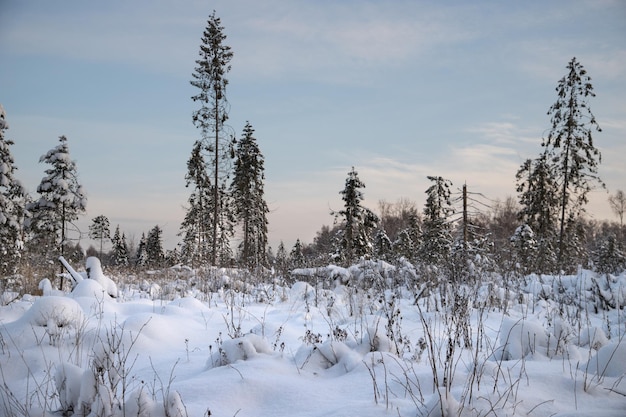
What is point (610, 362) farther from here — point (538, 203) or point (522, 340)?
point (538, 203)

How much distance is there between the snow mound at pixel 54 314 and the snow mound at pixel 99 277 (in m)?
2.97

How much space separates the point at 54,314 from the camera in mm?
4203

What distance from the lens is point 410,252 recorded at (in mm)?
34219

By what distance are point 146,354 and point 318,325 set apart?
2.66 m

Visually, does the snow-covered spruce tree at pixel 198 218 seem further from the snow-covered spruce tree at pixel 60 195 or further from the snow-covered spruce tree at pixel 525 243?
the snow-covered spruce tree at pixel 525 243

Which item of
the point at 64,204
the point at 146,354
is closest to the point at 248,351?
the point at 146,354

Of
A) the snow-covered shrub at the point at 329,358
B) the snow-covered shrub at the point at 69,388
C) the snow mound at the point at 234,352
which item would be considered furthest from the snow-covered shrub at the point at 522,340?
the snow-covered shrub at the point at 69,388

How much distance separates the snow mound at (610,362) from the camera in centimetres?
293

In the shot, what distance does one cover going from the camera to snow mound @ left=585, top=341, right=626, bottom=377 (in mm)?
2932

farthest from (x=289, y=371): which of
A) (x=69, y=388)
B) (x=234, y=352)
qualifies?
(x=69, y=388)

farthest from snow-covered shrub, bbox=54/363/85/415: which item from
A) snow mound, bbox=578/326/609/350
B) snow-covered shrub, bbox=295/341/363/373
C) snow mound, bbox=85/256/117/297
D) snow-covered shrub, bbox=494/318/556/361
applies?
snow mound, bbox=85/256/117/297

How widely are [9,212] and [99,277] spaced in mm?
14498

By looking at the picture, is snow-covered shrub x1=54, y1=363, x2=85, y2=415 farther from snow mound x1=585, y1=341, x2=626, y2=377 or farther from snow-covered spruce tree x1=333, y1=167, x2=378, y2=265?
snow-covered spruce tree x1=333, y1=167, x2=378, y2=265

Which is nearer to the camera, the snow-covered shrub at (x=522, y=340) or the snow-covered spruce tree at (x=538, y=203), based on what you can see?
the snow-covered shrub at (x=522, y=340)
